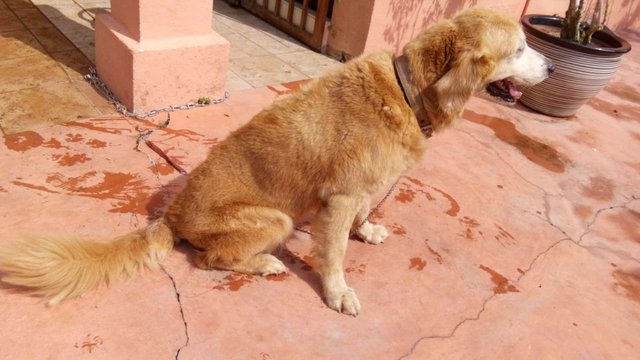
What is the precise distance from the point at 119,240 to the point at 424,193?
2272 mm

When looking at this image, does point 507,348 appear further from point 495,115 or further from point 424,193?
point 495,115

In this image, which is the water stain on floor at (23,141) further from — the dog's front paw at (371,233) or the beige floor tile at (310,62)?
the beige floor tile at (310,62)

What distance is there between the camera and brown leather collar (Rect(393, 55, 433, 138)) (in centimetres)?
254

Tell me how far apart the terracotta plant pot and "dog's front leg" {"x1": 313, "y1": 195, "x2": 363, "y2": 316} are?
3795 mm

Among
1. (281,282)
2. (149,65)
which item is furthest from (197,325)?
(149,65)

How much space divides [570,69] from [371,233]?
344 centimetres

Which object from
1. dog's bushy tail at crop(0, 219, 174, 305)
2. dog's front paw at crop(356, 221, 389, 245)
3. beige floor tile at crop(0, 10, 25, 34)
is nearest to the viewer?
dog's bushy tail at crop(0, 219, 174, 305)

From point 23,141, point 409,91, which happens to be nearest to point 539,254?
point 409,91

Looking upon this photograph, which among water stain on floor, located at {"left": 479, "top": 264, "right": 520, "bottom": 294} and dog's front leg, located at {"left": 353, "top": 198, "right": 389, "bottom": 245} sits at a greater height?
dog's front leg, located at {"left": 353, "top": 198, "right": 389, "bottom": 245}

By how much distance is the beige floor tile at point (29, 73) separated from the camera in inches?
164

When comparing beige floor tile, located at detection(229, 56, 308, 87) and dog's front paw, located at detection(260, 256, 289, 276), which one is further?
beige floor tile, located at detection(229, 56, 308, 87)

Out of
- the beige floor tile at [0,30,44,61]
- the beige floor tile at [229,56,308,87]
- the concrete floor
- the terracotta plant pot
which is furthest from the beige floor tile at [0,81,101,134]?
the terracotta plant pot

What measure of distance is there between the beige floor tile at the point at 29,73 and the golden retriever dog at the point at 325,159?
2.37 metres

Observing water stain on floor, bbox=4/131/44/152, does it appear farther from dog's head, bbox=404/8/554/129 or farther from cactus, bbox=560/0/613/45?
cactus, bbox=560/0/613/45
